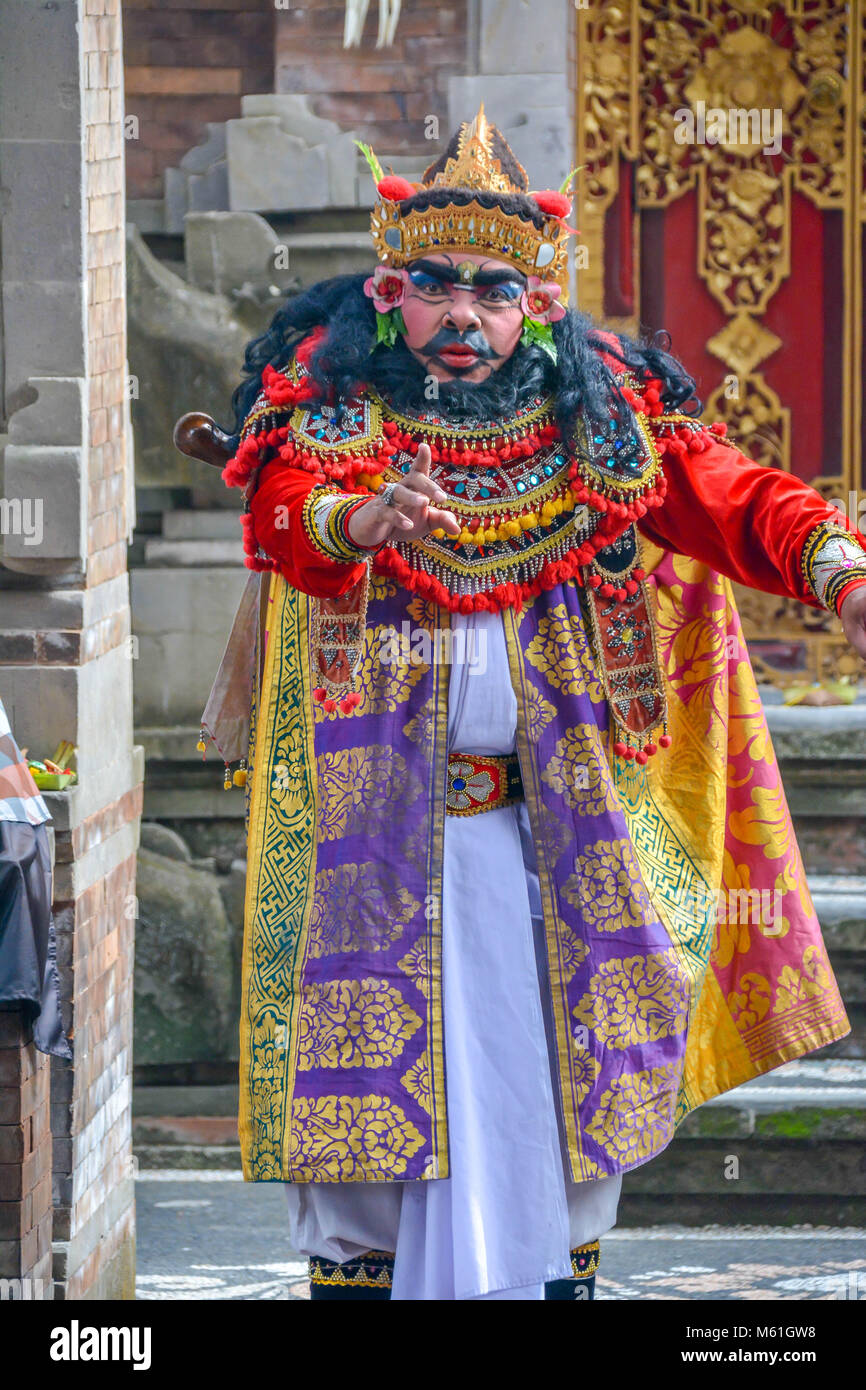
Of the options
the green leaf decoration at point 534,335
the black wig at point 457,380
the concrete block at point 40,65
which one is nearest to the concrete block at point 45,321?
the concrete block at point 40,65

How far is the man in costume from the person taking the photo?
10.9 ft

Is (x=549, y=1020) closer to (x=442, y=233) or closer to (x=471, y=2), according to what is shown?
(x=442, y=233)

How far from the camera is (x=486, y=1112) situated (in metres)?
3.36

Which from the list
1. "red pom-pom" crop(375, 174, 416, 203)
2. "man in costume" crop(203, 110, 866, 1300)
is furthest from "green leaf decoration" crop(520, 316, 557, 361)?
"red pom-pom" crop(375, 174, 416, 203)

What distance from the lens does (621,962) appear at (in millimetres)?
3416

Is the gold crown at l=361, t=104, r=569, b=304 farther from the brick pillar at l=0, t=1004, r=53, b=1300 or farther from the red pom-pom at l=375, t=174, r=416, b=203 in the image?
the brick pillar at l=0, t=1004, r=53, b=1300

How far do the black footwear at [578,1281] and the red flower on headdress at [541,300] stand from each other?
5.38 feet

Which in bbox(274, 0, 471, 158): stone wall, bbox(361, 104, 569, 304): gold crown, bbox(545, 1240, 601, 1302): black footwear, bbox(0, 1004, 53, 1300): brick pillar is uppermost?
bbox(274, 0, 471, 158): stone wall

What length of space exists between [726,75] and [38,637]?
10.4ft

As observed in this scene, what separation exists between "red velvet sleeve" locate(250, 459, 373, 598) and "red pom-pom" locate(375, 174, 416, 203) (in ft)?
1.70

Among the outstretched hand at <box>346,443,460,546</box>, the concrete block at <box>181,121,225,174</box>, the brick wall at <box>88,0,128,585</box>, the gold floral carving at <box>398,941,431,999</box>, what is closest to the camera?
the outstretched hand at <box>346,443,460,546</box>

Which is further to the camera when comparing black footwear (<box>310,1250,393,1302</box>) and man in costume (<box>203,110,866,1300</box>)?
black footwear (<box>310,1250,393,1302</box>)

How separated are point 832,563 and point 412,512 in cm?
69
